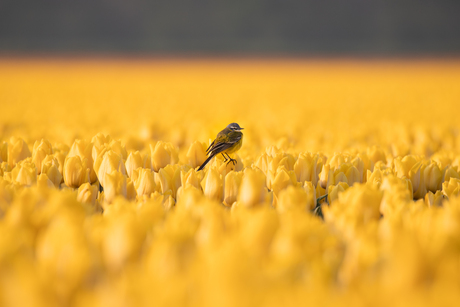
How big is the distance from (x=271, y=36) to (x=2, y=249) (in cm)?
6210

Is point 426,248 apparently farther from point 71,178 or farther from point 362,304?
point 71,178

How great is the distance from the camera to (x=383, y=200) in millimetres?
1530

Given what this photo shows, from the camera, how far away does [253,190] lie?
1.59m

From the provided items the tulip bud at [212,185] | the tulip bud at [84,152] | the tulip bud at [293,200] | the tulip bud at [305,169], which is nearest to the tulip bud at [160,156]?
the tulip bud at [84,152]

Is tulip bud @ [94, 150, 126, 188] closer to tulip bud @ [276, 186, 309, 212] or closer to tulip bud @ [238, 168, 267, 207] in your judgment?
tulip bud @ [238, 168, 267, 207]

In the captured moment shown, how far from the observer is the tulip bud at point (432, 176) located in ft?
7.23

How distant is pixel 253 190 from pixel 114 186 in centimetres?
64

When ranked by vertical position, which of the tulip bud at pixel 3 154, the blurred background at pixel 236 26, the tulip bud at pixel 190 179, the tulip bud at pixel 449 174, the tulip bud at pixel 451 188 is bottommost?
the tulip bud at pixel 3 154

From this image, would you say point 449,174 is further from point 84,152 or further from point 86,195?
point 84,152

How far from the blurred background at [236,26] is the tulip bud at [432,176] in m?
54.3

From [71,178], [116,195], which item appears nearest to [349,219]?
[116,195]

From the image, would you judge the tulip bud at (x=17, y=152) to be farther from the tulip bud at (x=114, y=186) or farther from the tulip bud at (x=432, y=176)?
the tulip bud at (x=432, y=176)

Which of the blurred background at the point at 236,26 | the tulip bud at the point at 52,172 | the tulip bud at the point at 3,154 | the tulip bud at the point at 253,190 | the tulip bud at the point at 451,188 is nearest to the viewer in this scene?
the tulip bud at the point at 253,190

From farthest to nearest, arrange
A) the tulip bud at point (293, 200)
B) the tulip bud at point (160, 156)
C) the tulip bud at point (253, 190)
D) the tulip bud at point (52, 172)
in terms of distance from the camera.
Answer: the tulip bud at point (160, 156)
the tulip bud at point (52, 172)
the tulip bud at point (253, 190)
the tulip bud at point (293, 200)
